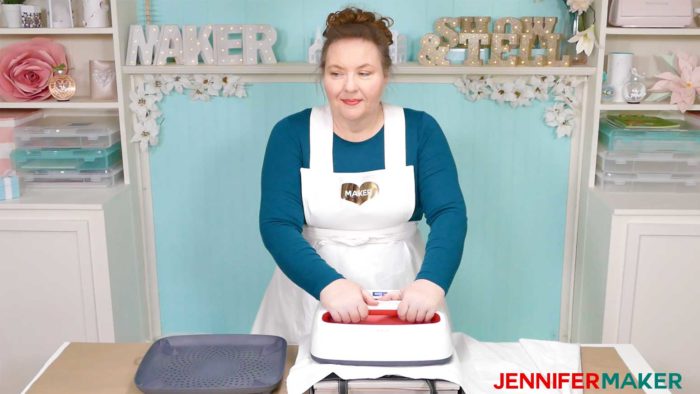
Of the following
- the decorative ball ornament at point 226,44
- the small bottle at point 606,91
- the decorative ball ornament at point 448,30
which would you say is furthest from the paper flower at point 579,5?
the decorative ball ornament at point 226,44

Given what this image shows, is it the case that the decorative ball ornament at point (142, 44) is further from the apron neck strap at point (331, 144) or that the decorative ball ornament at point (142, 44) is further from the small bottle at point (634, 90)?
the small bottle at point (634, 90)

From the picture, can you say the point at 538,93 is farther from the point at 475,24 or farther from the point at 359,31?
the point at 359,31

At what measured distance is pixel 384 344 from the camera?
4.34ft

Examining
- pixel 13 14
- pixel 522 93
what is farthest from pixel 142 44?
pixel 522 93

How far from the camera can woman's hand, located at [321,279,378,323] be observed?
1395 millimetres

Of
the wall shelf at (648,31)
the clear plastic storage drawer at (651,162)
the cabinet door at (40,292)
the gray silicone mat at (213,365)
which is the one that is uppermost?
the wall shelf at (648,31)

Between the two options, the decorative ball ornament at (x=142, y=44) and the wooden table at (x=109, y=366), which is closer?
the wooden table at (x=109, y=366)

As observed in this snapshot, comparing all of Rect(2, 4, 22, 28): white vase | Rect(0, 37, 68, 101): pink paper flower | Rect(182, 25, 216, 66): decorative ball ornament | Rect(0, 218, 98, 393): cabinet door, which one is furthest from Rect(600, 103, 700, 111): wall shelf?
Rect(2, 4, 22, 28): white vase

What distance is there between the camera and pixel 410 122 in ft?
6.21

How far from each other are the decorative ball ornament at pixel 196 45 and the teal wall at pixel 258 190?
0.26ft

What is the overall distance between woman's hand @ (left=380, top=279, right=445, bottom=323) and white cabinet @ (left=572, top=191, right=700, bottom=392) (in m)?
1.24

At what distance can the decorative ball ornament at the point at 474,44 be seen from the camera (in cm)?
268

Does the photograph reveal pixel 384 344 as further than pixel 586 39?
No

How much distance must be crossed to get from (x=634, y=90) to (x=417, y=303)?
1.58m
